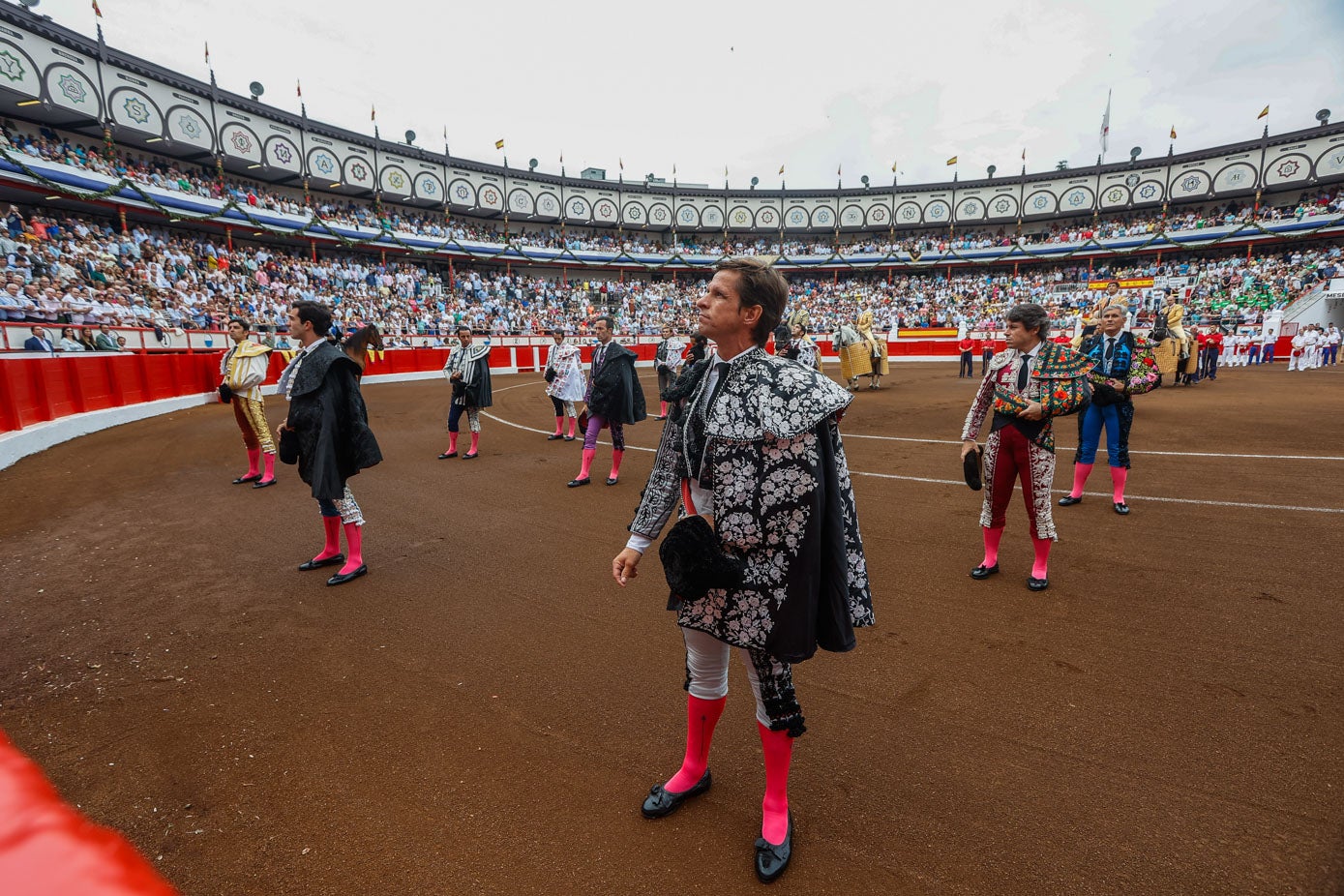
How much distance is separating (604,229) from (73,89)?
29696 mm

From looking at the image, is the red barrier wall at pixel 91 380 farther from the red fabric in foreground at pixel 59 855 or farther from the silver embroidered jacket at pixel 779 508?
the red fabric in foreground at pixel 59 855

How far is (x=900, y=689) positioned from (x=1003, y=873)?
3.52ft

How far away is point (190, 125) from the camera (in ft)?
89.8

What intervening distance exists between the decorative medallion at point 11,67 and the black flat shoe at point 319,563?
28.6 meters

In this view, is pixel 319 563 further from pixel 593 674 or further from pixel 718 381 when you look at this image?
pixel 718 381

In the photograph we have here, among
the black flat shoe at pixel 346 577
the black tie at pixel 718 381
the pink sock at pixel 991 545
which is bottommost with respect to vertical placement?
the black flat shoe at pixel 346 577

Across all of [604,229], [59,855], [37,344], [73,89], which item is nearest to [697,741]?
[59,855]

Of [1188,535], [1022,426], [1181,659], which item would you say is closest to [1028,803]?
[1181,659]

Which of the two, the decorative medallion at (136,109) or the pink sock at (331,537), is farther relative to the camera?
the decorative medallion at (136,109)

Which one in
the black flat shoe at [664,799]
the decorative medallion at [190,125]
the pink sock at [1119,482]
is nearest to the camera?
the black flat shoe at [664,799]

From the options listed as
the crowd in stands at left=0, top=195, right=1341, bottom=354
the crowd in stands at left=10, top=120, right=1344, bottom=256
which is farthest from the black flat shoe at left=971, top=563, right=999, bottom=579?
the crowd in stands at left=10, top=120, right=1344, bottom=256

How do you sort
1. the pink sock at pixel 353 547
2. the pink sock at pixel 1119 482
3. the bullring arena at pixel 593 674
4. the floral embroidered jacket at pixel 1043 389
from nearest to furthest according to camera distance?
the bullring arena at pixel 593 674 → the floral embroidered jacket at pixel 1043 389 → the pink sock at pixel 353 547 → the pink sock at pixel 1119 482

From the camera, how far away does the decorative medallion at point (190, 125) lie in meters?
27.0

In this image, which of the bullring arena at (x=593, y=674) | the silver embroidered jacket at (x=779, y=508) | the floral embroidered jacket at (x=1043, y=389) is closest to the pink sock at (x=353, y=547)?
the bullring arena at (x=593, y=674)
